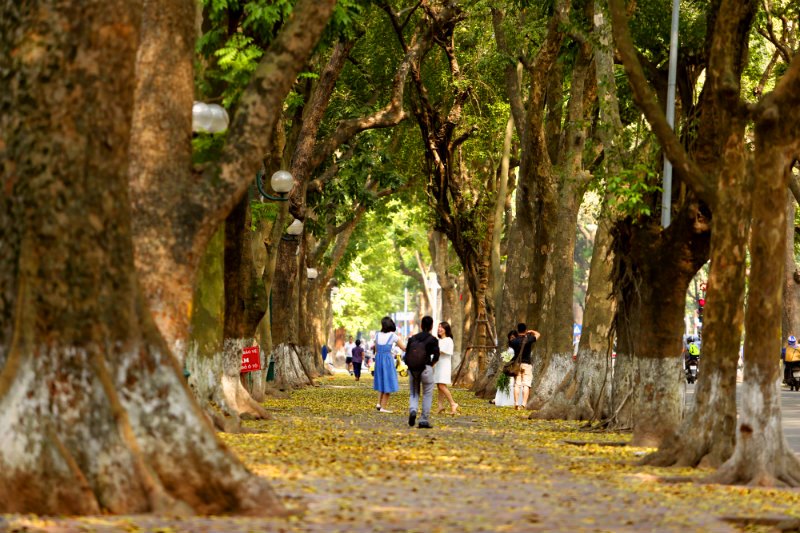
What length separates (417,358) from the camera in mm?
21766

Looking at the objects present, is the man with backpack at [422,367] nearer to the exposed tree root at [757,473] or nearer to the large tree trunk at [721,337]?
the large tree trunk at [721,337]

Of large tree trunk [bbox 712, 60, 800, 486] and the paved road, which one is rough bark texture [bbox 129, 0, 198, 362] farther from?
the paved road

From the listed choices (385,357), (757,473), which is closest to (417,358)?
(385,357)

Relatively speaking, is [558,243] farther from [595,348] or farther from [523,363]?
[523,363]

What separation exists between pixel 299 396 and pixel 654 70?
14043mm

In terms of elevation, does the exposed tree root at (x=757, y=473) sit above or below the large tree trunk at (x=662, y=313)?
below

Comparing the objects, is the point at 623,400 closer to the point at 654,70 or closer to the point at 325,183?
the point at 654,70

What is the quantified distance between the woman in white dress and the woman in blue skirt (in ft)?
2.43

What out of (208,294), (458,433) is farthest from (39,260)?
(458,433)

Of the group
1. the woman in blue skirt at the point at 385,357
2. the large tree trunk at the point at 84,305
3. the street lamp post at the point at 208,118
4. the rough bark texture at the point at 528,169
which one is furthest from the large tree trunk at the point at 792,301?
the large tree trunk at the point at 84,305

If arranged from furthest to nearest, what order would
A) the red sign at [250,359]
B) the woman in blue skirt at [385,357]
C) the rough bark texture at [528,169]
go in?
1. the rough bark texture at [528,169]
2. the woman in blue skirt at [385,357]
3. the red sign at [250,359]

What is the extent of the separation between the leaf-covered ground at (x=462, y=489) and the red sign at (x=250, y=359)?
133 inches

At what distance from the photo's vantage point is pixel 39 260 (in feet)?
33.3

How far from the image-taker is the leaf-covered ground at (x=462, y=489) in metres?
10.0
